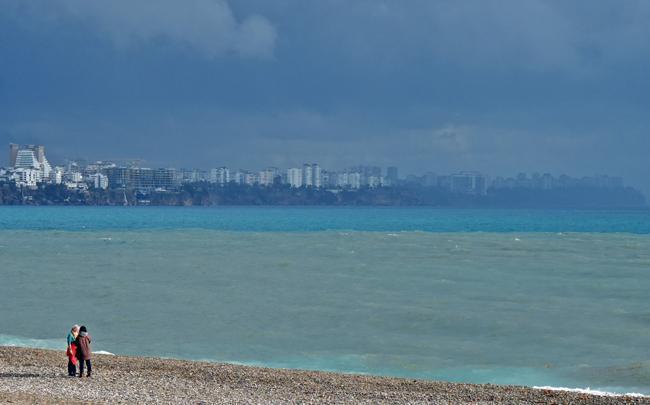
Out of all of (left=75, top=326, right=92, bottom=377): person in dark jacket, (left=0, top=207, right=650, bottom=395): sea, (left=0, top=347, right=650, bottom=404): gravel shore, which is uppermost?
(left=75, top=326, right=92, bottom=377): person in dark jacket

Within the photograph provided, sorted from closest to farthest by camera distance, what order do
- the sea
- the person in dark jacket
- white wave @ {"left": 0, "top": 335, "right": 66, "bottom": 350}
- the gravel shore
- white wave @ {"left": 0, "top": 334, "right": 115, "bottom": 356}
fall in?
the gravel shore → the person in dark jacket → the sea → white wave @ {"left": 0, "top": 334, "right": 115, "bottom": 356} → white wave @ {"left": 0, "top": 335, "right": 66, "bottom": 350}

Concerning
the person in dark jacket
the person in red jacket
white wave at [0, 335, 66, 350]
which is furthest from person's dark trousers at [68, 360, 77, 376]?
white wave at [0, 335, 66, 350]

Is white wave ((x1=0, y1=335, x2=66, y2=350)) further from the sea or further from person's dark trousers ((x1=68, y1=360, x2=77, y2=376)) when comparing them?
person's dark trousers ((x1=68, y1=360, x2=77, y2=376))

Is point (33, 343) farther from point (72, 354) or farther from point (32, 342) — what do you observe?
point (72, 354)

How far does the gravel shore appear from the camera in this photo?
1294 centimetres

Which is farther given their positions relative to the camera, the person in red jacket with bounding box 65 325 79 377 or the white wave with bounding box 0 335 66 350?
the white wave with bounding box 0 335 66 350

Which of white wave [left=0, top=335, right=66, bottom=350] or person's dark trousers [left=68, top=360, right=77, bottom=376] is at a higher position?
person's dark trousers [left=68, top=360, right=77, bottom=376]

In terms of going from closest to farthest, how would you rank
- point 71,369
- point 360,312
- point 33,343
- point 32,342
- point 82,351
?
point 82,351
point 71,369
point 33,343
point 32,342
point 360,312

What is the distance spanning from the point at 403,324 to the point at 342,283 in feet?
36.5

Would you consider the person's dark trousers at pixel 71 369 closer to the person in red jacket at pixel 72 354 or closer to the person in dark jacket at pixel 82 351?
the person in red jacket at pixel 72 354

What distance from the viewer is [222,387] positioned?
14211mm

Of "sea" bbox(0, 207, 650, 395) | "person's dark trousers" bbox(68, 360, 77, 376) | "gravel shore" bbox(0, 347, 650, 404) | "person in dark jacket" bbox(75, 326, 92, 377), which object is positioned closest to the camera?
"gravel shore" bbox(0, 347, 650, 404)

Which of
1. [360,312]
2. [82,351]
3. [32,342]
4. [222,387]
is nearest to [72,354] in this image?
[82,351]

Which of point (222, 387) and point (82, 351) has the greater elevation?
point (82, 351)
